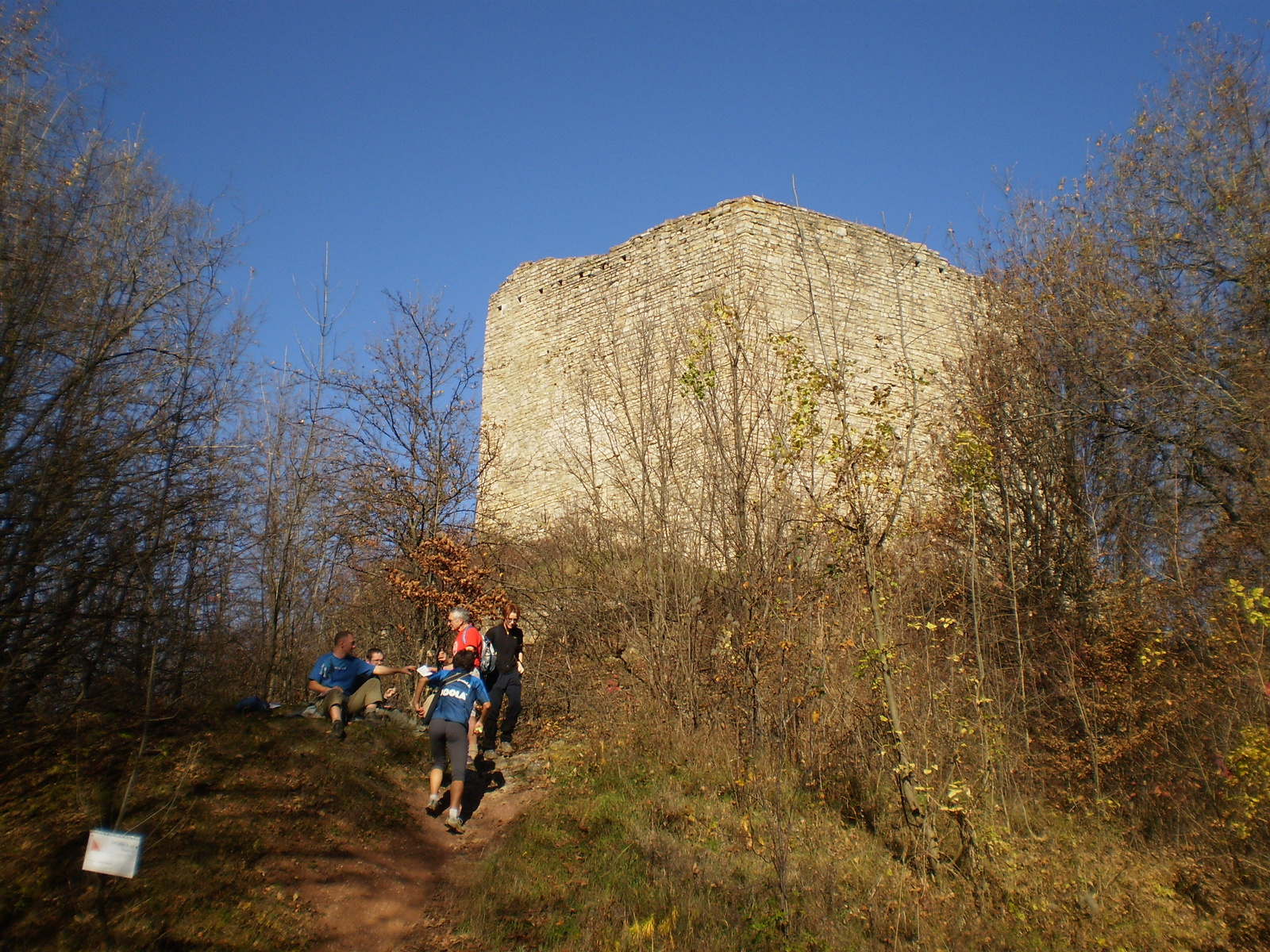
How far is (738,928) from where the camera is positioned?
4.56m

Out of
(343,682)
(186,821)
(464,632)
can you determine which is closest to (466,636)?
(464,632)

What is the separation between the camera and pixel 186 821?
4.88m

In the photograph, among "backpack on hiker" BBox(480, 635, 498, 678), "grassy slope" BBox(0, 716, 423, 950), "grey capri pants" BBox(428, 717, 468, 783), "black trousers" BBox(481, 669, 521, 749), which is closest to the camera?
"grassy slope" BBox(0, 716, 423, 950)

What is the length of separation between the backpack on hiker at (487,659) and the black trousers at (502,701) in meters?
0.12

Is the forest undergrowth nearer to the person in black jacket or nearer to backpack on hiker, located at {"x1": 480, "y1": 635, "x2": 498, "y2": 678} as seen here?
the person in black jacket

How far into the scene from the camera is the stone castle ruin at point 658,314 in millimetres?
12312

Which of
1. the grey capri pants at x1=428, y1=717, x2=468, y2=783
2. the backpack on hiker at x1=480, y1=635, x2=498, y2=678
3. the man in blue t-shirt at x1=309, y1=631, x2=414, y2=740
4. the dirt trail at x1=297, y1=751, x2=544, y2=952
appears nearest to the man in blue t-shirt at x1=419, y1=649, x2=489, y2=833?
the grey capri pants at x1=428, y1=717, x2=468, y2=783

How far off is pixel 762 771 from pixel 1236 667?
4116 mm

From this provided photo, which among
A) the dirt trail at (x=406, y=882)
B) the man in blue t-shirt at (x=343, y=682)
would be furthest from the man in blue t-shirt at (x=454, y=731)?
the man in blue t-shirt at (x=343, y=682)

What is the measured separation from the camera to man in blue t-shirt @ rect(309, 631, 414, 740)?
6.99 metres

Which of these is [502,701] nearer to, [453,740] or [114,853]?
[453,740]

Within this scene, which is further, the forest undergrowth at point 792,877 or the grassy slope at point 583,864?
the forest undergrowth at point 792,877

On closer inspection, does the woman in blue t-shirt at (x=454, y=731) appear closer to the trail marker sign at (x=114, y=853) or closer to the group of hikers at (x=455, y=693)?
the group of hikers at (x=455, y=693)

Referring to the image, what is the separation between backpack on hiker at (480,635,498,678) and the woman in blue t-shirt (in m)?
1.28
